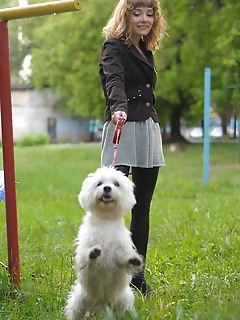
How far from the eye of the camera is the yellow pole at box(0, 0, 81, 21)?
4.35 metres

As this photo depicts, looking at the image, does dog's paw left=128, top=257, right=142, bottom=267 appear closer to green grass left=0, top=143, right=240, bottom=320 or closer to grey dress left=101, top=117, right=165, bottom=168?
green grass left=0, top=143, right=240, bottom=320

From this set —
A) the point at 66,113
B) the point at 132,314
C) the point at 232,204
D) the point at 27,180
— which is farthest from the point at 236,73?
the point at 66,113

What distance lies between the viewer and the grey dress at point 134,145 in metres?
4.52

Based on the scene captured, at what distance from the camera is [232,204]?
9.43m

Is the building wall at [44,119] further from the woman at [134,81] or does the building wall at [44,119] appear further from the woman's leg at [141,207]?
the woman at [134,81]

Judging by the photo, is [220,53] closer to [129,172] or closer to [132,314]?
[129,172]

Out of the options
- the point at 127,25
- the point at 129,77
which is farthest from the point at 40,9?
the point at 129,77

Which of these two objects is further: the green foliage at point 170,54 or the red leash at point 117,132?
the green foliage at point 170,54

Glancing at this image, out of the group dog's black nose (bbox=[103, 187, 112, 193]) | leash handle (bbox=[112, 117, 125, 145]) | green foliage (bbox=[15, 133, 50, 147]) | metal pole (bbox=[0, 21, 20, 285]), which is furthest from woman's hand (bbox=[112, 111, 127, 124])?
green foliage (bbox=[15, 133, 50, 147])

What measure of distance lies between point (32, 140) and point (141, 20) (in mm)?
37884

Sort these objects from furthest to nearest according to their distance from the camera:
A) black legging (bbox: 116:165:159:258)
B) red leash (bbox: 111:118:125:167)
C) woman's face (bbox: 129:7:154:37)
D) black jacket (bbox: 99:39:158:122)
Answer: black legging (bbox: 116:165:159:258) → woman's face (bbox: 129:7:154:37) → black jacket (bbox: 99:39:158:122) → red leash (bbox: 111:118:125:167)

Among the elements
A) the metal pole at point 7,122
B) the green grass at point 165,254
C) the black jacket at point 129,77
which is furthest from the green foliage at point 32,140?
the black jacket at point 129,77

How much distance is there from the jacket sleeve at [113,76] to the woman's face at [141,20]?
18cm

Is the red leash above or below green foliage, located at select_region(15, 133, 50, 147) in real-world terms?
above
